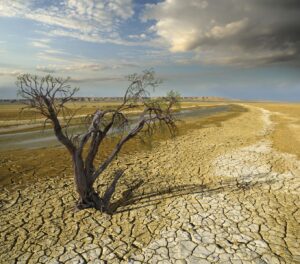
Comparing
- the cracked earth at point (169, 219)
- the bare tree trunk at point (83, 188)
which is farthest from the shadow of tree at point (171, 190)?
the bare tree trunk at point (83, 188)

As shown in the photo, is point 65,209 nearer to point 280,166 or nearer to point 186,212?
point 186,212

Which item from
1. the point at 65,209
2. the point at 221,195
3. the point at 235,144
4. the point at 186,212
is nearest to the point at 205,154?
the point at 235,144

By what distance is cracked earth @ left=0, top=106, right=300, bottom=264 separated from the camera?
7.25 metres

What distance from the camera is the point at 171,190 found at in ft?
37.0

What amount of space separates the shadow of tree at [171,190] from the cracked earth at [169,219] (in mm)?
37

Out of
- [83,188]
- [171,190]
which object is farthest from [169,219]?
[83,188]

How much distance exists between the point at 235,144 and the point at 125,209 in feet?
38.8

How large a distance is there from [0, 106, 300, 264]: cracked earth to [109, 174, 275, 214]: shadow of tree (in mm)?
37

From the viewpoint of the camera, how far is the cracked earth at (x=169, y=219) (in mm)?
7254

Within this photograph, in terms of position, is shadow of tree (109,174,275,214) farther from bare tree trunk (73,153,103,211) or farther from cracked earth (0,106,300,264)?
bare tree trunk (73,153,103,211)

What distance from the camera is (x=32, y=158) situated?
17.3 meters

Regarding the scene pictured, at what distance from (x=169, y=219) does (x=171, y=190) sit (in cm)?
233

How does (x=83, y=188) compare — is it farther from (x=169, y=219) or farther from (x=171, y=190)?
(x=171, y=190)

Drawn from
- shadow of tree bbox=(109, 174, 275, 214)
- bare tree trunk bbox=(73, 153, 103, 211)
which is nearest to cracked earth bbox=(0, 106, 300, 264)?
shadow of tree bbox=(109, 174, 275, 214)
